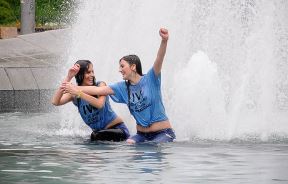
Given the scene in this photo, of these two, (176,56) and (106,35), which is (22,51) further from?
(176,56)

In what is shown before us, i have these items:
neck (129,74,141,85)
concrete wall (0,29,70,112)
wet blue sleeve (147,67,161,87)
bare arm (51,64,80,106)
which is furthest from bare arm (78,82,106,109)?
concrete wall (0,29,70,112)

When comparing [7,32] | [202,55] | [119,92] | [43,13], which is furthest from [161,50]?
[43,13]

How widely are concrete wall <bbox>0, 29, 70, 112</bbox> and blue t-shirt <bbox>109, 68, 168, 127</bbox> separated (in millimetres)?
7991

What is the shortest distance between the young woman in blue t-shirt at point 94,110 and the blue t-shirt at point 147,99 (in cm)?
38

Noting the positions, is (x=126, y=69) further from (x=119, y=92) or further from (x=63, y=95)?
(x=63, y=95)

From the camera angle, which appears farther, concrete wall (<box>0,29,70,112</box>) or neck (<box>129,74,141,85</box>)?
concrete wall (<box>0,29,70,112</box>)

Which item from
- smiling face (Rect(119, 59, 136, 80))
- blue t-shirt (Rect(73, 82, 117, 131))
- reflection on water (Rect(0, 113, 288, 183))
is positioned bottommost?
reflection on water (Rect(0, 113, 288, 183))

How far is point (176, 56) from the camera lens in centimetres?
1395

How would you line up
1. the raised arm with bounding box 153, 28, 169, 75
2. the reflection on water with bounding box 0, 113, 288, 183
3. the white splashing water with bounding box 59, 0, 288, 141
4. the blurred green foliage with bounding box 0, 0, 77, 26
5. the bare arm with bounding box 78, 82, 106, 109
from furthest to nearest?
1. the blurred green foliage with bounding box 0, 0, 77, 26
2. the white splashing water with bounding box 59, 0, 288, 141
3. the bare arm with bounding box 78, 82, 106, 109
4. the raised arm with bounding box 153, 28, 169, 75
5. the reflection on water with bounding box 0, 113, 288, 183

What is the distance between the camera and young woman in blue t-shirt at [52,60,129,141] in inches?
426

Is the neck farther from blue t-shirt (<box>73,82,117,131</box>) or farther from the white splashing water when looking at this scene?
the white splashing water

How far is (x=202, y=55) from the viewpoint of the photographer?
13.0m

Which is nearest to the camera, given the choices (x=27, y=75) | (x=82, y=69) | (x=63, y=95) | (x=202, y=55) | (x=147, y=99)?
(x=147, y=99)

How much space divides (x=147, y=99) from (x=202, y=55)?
8.54 feet
